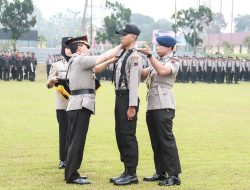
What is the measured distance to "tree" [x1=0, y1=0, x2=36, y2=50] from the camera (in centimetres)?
3809

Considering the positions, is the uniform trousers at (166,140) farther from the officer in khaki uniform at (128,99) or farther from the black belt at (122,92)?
the black belt at (122,92)

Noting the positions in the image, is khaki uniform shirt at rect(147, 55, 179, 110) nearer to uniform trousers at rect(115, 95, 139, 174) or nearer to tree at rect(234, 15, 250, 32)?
uniform trousers at rect(115, 95, 139, 174)

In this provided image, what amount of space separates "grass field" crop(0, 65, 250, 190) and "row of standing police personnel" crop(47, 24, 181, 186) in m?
0.29

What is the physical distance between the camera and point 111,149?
9867 millimetres

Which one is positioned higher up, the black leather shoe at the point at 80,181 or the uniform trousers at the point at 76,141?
the uniform trousers at the point at 76,141

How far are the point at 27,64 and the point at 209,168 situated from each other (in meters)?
25.0

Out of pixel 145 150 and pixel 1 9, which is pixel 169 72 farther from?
pixel 1 9

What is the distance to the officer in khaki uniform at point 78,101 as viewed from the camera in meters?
7.25

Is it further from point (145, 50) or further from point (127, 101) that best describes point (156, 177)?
point (145, 50)

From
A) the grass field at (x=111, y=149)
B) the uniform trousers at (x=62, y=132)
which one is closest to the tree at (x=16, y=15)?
the grass field at (x=111, y=149)

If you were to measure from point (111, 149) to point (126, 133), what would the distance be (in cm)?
270

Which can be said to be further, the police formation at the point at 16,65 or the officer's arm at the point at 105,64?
the police formation at the point at 16,65

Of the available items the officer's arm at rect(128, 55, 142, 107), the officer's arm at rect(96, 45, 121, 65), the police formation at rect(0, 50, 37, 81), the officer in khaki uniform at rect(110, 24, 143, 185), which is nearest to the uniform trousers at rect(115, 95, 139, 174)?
the officer in khaki uniform at rect(110, 24, 143, 185)

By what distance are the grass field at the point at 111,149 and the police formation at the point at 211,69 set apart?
18.5m
